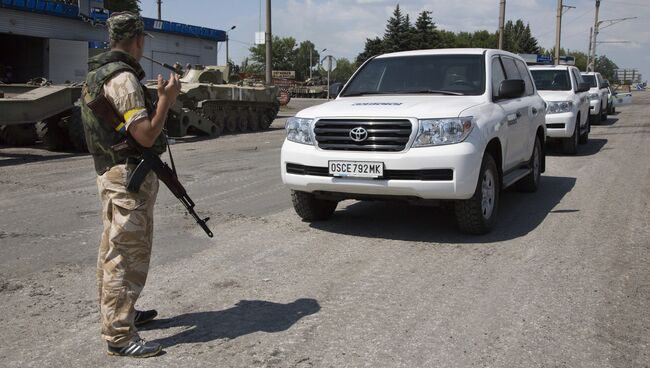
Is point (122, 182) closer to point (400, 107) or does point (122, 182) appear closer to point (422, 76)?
point (400, 107)

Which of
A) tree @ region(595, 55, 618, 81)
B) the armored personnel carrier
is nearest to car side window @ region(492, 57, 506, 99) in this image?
the armored personnel carrier

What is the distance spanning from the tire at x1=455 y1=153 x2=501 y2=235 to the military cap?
3401mm

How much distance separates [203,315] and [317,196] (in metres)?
2.36

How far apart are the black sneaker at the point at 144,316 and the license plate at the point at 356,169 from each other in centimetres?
235

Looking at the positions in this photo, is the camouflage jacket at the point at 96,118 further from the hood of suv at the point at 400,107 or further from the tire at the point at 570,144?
the tire at the point at 570,144

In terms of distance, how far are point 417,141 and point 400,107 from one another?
0.43 metres

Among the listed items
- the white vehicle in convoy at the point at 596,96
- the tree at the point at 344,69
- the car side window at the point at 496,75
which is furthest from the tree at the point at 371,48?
the car side window at the point at 496,75

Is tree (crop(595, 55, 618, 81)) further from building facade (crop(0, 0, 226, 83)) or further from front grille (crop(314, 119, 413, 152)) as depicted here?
front grille (crop(314, 119, 413, 152))

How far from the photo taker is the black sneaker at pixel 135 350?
3471mm

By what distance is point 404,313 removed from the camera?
414 centimetres

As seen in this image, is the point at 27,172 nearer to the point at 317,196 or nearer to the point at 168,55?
the point at 317,196

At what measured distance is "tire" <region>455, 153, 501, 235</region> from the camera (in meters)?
5.92

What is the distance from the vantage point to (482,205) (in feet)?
19.9

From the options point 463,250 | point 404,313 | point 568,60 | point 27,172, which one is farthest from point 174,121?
point 568,60
